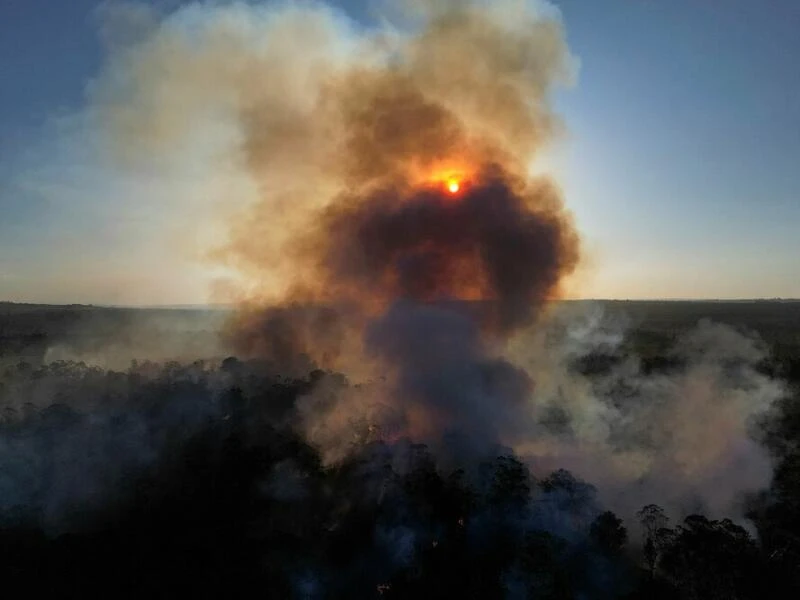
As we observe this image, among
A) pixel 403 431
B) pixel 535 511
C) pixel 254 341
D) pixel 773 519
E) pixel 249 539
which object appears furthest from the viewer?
pixel 254 341

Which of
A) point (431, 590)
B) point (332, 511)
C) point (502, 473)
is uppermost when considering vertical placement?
point (502, 473)

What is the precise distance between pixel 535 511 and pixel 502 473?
71.7 inches

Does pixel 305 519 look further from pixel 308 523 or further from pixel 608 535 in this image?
pixel 608 535

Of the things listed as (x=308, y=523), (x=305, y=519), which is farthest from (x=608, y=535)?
(x=305, y=519)

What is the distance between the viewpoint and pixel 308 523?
20.8 meters

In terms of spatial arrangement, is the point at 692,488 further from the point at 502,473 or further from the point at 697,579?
the point at 502,473

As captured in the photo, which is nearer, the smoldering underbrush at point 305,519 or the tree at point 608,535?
the smoldering underbrush at point 305,519

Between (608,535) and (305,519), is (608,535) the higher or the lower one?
the higher one

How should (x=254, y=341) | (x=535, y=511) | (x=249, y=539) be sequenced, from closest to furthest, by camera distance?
(x=535, y=511)
(x=249, y=539)
(x=254, y=341)

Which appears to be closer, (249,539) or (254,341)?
(249,539)

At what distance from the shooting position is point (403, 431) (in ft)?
86.4

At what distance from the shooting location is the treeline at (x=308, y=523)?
17.5m

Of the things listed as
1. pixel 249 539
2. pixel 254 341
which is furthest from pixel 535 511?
pixel 254 341

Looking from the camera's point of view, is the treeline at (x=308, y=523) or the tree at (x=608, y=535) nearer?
the treeline at (x=308, y=523)
